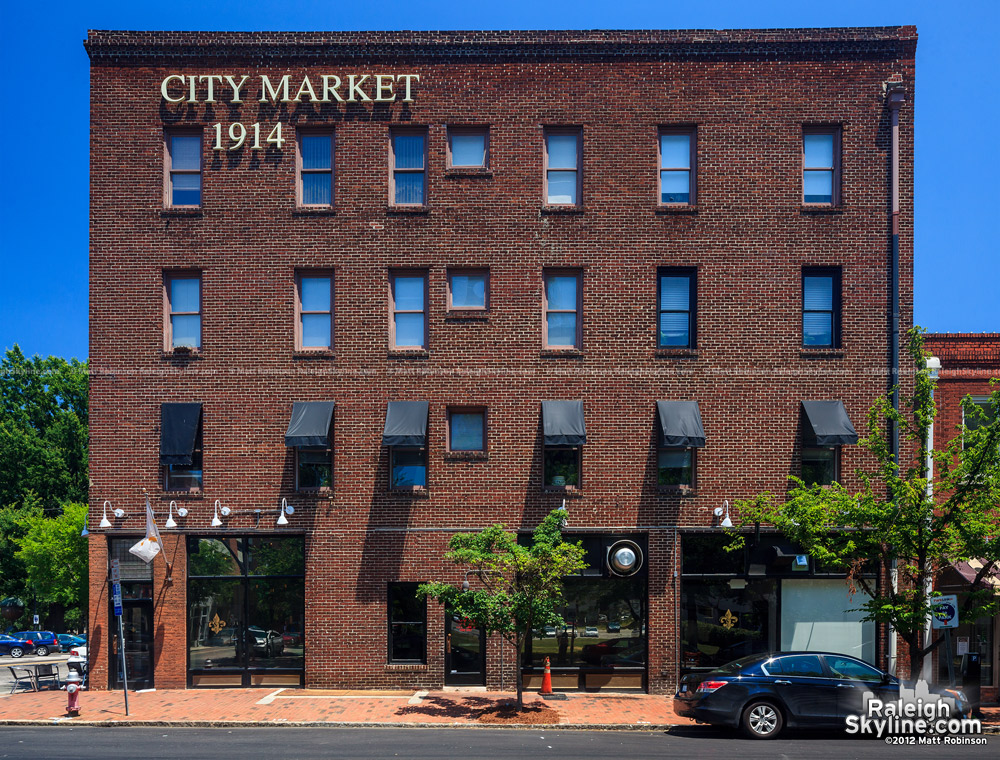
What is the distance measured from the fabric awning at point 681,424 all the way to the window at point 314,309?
324 inches

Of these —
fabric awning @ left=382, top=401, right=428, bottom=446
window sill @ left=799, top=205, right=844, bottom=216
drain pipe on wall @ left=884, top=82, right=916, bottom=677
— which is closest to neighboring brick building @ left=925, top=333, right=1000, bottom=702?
drain pipe on wall @ left=884, top=82, right=916, bottom=677

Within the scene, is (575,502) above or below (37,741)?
above

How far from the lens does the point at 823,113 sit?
20.2m

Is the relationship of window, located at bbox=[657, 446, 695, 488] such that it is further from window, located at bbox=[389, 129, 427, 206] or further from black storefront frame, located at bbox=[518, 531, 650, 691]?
window, located at bbox=[389, 129, 427, 206]

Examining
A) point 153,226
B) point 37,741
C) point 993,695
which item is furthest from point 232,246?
point 993,695

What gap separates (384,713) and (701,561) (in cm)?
795

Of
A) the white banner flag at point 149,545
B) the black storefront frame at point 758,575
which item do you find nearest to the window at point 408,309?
the white banner flag at point 149,545

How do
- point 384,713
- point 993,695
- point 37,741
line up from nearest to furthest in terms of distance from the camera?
point 37,741 < point 384,713 < point 993,695

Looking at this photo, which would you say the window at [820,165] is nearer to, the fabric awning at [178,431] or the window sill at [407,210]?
the window sill at [407,210]

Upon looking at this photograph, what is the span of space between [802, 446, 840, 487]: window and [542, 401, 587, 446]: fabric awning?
17.6 ft

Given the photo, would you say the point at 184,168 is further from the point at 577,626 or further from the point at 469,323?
the point at 577,626

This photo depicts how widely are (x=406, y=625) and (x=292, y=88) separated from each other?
1325cm

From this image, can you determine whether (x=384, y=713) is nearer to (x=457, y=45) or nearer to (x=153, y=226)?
(x=153, y=226)

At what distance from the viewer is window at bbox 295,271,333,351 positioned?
2036cm
